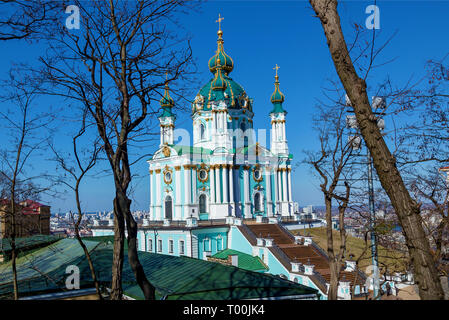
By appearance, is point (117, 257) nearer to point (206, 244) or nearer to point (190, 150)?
point (206, 244)

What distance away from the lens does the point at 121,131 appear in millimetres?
6715

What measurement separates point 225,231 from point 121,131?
25.0 m

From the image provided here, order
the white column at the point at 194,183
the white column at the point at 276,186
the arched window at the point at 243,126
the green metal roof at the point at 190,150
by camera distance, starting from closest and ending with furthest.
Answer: the white column at the point at 194,183, the green metal roof at the point at 190,150, the white column at the point at 276,186, the arched window at the point at 243,126

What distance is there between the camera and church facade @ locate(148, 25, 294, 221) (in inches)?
1430

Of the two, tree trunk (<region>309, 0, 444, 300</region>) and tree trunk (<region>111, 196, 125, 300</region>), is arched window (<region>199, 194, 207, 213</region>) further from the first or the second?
tree trunk (<region>309, 0, 444, 300</region>)

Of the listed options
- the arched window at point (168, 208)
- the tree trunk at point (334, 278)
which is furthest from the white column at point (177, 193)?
the tree trunk at point (334, 278)

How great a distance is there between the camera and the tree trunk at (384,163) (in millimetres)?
4582

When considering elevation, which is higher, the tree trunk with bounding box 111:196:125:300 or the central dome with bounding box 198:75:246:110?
the central dome with bounding box 198:75:246:110

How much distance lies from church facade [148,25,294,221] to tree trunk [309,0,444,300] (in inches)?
1146

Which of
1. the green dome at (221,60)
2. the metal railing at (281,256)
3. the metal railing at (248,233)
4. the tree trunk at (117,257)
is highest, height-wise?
the green dome at (221,60)

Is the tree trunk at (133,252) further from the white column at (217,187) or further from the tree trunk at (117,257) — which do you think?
the white column at (217,187)

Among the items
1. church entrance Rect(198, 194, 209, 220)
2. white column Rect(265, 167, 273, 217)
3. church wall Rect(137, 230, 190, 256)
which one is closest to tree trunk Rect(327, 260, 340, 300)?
church wall Rect(137, 230, 190, 256)

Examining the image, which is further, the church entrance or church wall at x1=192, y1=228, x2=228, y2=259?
the church entrance

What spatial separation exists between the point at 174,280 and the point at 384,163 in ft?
24.4
